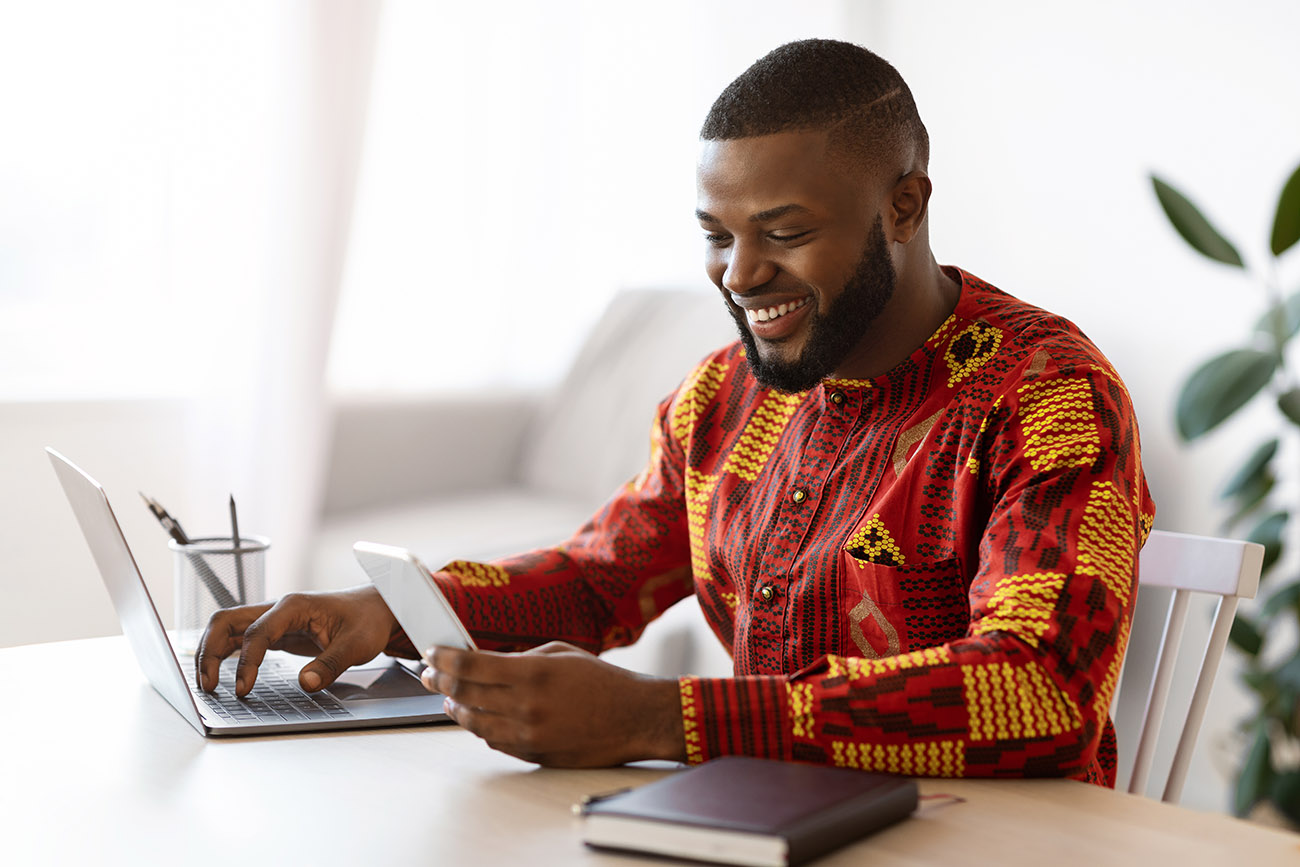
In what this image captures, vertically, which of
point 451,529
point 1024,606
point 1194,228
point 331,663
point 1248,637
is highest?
point 1194,228

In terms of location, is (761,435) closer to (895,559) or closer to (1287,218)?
(895,559)

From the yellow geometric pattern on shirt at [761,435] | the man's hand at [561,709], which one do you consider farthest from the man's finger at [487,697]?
the yellow geometric pattern on shirt at [761,435]

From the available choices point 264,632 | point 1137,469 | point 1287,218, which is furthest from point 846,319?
point 1287,218

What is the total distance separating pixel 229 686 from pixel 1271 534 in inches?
72.6

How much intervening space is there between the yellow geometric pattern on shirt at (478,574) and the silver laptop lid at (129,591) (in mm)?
319

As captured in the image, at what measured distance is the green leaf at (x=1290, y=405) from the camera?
2.15 m

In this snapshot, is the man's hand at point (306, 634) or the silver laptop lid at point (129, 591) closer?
the silver laptop lid at point (129, 591)

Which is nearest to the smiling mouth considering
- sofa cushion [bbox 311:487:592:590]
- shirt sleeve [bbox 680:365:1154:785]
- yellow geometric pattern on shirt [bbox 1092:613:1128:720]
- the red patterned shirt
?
the red patterned shirt

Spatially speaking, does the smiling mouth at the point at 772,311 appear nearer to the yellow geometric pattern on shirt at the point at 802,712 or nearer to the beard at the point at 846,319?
the beard at the point at 846,319

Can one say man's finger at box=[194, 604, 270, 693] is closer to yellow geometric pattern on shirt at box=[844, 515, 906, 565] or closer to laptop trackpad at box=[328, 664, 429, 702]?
laptop trackpad at box=[328, 664, 429, 702]

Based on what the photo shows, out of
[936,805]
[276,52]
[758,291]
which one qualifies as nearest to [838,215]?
[758,291]

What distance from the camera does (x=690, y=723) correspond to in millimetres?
951

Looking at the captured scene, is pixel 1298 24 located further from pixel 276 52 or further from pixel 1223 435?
pixel 276 52

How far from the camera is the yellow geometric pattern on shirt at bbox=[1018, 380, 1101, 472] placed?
1.08m
